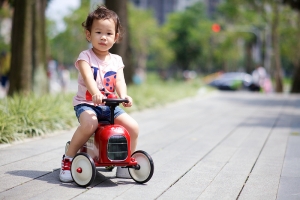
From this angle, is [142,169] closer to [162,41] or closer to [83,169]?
[83,169]

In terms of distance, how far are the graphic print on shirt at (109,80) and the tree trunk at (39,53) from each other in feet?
27.7

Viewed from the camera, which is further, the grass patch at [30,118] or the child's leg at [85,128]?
the grass patch at [30,118]

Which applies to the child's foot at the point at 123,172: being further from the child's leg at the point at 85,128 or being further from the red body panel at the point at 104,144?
the child's leg at the point at 85,128

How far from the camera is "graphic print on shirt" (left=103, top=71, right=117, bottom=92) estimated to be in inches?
192

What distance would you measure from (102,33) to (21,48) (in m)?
7.07

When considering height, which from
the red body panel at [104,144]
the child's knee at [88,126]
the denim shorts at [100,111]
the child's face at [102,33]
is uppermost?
the child's face at [102,33]

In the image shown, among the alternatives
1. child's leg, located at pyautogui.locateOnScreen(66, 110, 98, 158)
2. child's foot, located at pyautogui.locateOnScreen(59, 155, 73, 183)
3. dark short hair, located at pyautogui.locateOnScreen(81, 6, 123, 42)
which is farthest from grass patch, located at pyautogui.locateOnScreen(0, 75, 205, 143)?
dark short hair, located at pyautogui.locateOnScreen(81, 6, 123, 42)

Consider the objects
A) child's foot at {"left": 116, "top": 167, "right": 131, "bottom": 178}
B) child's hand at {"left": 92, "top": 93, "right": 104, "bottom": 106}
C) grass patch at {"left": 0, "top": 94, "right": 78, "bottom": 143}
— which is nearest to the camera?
child's hand at {"left": 92, "top": 93, "right": 104, "bottom": 106}

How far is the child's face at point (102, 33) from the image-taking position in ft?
15.8

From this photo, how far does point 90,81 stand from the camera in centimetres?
468

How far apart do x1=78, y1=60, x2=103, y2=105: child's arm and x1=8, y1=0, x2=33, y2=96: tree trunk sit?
705 centimetres

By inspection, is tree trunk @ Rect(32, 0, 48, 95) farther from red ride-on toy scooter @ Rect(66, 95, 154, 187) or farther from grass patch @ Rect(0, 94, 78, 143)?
red ride-on toy scooter @ Rect(66, 95, 154, 187)

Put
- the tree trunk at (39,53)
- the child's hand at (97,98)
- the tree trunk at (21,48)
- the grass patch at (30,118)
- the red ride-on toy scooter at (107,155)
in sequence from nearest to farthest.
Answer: the child's hand at (97,98), the red ride-on toy scooter at (107,155), the grass patch at (30,118), the tree trunk at (21,48), the tree trunk at (39,53)

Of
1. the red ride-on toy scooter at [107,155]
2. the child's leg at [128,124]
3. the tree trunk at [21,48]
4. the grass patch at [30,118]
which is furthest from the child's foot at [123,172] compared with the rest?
the tree trunk at [21,48]
